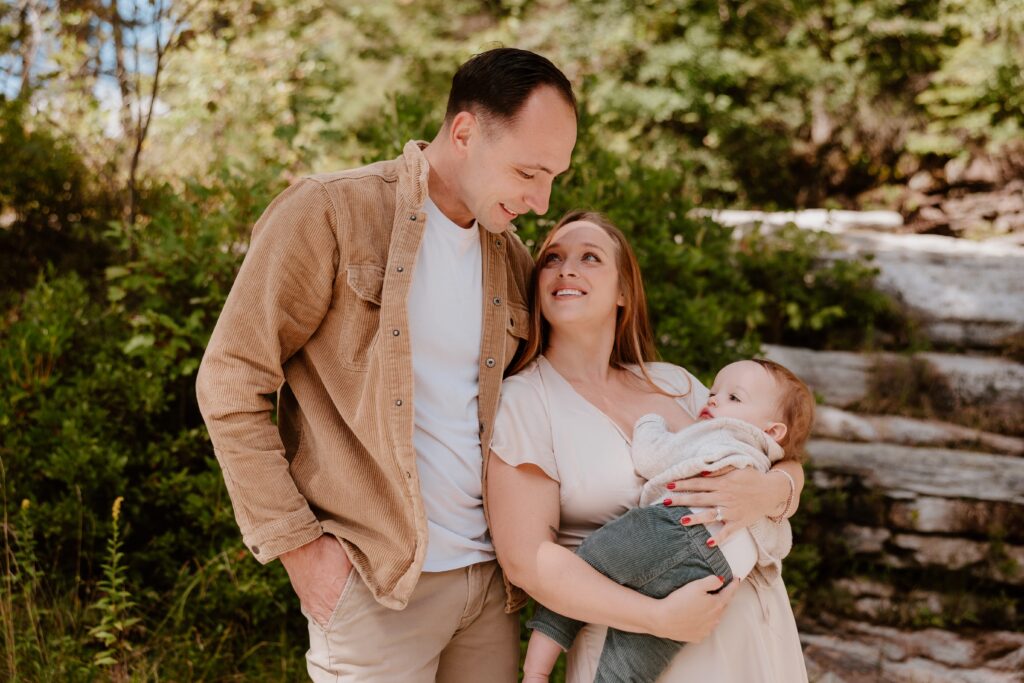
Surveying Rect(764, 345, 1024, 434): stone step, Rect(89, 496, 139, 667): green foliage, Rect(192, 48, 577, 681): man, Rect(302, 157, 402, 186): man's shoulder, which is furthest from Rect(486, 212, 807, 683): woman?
Rect(764, 345, 1024, 434): stone step

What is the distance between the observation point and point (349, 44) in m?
12.1

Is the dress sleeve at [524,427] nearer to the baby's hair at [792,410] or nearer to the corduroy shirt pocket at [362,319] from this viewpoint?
the corduroy shirt pocket at [362,319]

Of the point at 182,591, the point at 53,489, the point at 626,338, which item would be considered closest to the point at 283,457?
the point at 626,338

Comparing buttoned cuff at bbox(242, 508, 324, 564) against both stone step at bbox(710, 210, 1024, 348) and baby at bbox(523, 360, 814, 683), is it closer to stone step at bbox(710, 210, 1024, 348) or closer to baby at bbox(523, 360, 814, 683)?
baby at bbox(523, 360, 814, 683)

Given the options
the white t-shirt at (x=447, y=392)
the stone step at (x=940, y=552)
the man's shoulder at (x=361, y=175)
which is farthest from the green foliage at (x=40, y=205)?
the stone step at (x=940, y=552)

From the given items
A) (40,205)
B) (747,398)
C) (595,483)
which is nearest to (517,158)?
(595,483)

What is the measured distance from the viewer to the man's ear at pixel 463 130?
6.75 ft

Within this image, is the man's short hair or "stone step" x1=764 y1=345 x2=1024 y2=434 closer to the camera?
the man's short hair

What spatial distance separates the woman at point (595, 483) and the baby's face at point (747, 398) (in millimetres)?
99

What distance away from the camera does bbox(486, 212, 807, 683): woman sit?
199 cm

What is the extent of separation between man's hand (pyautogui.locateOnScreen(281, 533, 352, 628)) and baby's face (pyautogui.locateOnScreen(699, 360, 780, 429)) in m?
1.06

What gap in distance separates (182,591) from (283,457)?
6.17 feet

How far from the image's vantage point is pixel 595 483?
7.07 ft

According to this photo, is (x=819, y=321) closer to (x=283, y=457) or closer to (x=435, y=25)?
(x=283, y=457)
